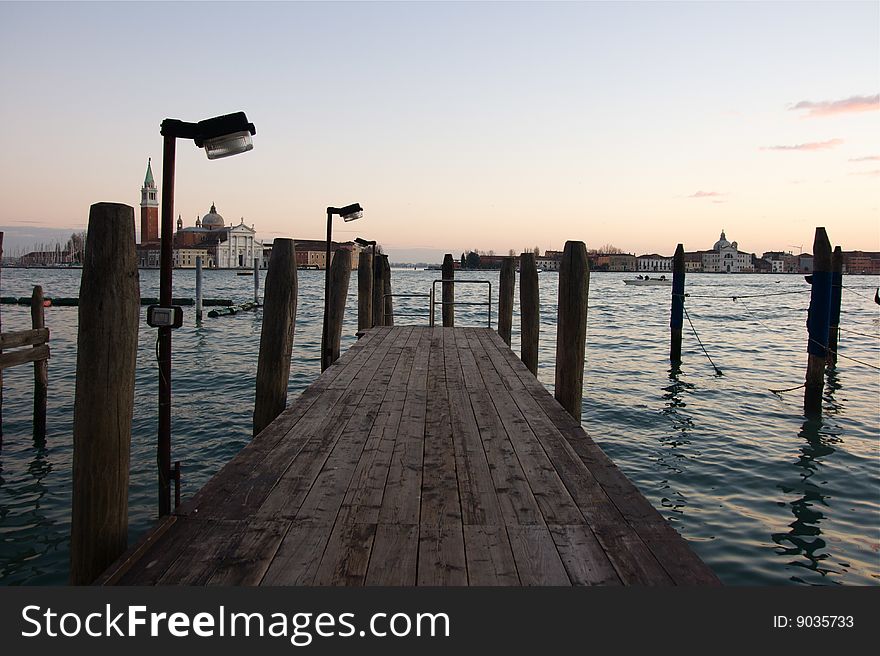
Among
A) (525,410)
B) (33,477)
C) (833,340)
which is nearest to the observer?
(525,410)

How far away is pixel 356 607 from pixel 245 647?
16.8 inches

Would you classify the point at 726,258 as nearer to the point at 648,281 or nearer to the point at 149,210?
the point at 648,281

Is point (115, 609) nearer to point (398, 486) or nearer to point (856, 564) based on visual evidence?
point (398, 486)

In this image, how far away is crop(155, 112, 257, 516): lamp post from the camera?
3.67 meters

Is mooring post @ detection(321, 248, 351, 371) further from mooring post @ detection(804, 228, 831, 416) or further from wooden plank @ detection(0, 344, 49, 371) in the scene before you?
mooring post @ detection(804, 228, 831, 416)

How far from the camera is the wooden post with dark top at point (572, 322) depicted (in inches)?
265

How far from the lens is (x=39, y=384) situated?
33.1 ft

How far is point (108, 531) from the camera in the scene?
2.97 metres

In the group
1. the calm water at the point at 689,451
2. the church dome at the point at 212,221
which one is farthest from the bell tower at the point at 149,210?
the calm water at the point at 689,451

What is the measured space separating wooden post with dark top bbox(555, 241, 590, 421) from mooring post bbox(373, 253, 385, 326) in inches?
327

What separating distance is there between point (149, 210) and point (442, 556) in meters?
188

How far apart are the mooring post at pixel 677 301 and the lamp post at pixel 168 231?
47.4 feet

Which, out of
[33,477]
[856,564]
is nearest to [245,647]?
[856,564]

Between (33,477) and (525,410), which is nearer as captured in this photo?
(525,410)
